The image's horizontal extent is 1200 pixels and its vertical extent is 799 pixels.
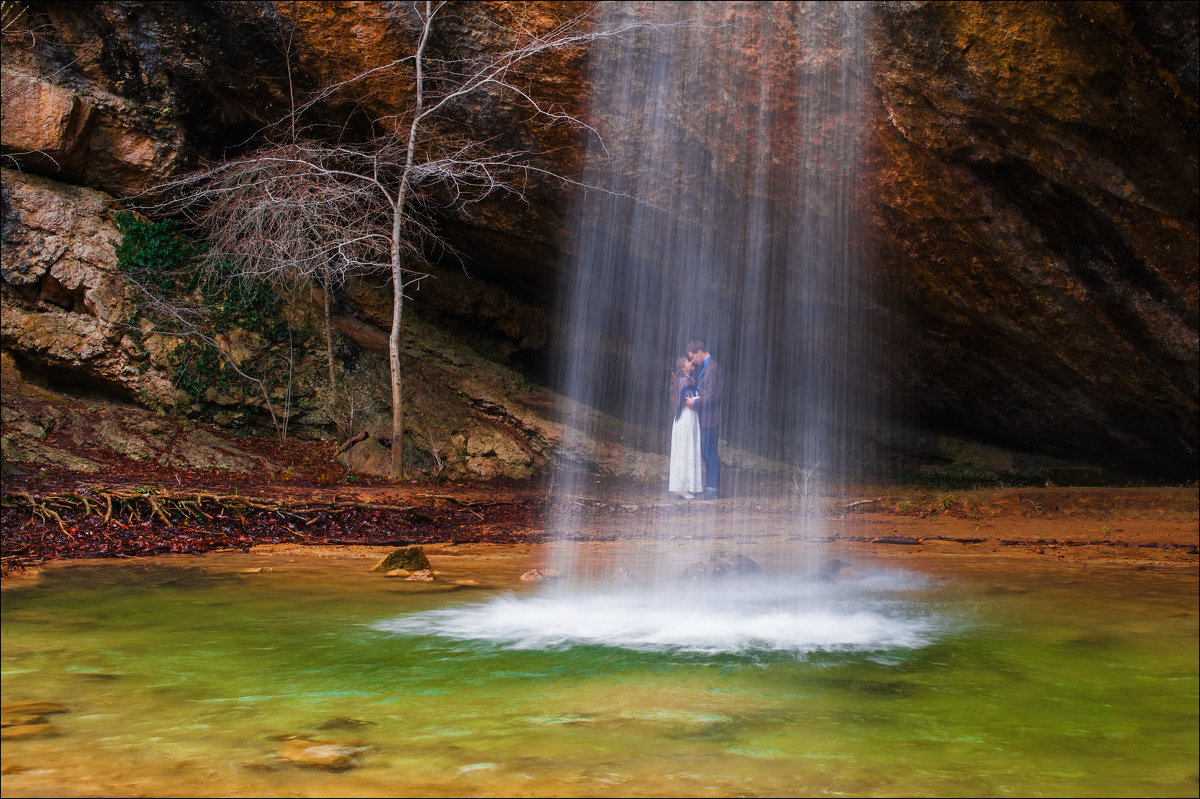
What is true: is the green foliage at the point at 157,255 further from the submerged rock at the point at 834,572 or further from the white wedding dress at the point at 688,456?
the submerged rock at the point at 834,572

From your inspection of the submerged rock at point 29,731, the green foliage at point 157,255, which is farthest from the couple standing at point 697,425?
the submerged rock at point 29,731

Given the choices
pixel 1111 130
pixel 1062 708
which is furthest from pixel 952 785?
pixel 1111 130

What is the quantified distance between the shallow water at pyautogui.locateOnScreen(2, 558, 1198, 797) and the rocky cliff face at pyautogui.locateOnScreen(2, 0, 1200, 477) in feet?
11.4

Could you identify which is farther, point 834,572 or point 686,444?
point 686,444

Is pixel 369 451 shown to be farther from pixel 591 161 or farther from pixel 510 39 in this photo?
pixel 510 39

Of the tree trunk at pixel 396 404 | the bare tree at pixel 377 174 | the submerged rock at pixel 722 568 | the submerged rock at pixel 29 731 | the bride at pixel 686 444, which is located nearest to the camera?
the submerged rock at pixel 29 731

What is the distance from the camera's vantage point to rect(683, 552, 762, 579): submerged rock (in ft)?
20.9

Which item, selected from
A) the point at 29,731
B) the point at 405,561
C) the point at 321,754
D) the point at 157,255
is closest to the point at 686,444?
the point at 405,561

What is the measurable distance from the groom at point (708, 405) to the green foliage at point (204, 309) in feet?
18.3

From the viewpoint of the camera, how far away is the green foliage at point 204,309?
1115cm

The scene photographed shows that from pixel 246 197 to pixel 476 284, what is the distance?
3950mm

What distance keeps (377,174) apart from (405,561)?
5.86m

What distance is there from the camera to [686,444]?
1087cm

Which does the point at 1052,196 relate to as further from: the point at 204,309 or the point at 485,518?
the point at 204,309
